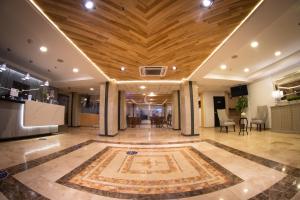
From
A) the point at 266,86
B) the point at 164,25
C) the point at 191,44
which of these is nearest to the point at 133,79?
the point at 191,44

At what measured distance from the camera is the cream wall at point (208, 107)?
10888 mm

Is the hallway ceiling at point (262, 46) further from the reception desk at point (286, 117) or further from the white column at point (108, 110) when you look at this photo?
the white column at point (108, 110)

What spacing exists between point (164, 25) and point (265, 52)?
14.9 ft

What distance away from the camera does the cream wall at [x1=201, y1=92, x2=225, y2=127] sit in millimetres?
10888

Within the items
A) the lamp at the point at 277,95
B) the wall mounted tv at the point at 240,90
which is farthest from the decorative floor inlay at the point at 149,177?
the wall mounted tv at the point at 240,90

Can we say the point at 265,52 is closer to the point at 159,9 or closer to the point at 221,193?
the point at 159,9

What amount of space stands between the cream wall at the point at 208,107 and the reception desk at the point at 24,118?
953 cm

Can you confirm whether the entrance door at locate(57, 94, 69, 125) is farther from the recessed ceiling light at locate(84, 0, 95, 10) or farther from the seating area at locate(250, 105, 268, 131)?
the seating area at locate(250, 105, 268, 131)

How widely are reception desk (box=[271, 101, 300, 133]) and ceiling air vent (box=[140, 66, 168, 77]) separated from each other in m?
5.42

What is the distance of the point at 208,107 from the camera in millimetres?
11023

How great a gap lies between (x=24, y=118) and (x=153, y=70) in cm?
494

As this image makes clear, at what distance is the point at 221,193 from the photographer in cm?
166

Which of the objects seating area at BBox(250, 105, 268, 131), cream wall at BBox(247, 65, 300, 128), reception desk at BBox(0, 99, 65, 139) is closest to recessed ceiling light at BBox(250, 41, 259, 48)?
cream wall at BBox(247, 65, 300, 128)

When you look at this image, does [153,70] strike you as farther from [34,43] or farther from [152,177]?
[152,177]
